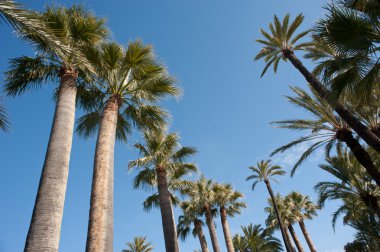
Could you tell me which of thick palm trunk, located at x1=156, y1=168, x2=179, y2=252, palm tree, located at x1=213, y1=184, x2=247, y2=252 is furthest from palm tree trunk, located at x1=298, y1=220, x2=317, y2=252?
thick palm trunk, located at x1=156, y1=168, x2=179, y2=252

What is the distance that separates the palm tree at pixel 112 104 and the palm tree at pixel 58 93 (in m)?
0.73

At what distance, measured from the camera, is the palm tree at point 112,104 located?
709 cm

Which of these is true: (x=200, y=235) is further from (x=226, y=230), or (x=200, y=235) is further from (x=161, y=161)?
(x=161, y=161)

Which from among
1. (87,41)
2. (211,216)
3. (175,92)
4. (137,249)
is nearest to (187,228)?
(211,216)

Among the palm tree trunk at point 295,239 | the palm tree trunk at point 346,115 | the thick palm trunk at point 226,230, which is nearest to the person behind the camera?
the palm tree trunk at point 346,115

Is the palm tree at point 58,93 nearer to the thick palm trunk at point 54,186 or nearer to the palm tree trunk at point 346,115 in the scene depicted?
the thick palm trunk at point 54,186

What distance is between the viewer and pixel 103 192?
728 centimetres

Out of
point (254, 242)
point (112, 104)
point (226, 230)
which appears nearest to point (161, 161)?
point (112, 104)

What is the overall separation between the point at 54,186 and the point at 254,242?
35134 millimetres

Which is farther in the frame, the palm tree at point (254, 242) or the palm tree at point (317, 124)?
the palm tree at point (254, 242)

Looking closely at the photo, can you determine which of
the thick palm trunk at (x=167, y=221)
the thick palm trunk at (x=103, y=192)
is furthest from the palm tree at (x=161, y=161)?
the thick palm trunk at (x=103, y=192)

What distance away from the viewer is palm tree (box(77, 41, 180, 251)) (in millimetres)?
7090

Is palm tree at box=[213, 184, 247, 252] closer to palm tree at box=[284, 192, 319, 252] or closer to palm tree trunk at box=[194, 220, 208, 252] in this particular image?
palm tree trunk at box=[194, 220, 208, 252]

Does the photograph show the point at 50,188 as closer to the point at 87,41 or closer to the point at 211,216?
the point at 87,41
